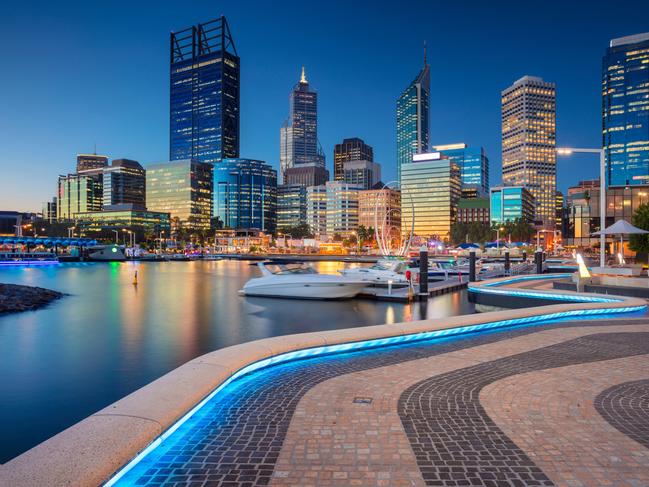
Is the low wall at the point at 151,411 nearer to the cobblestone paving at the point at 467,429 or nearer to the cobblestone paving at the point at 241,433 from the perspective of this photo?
the cobblestone paving at the point at 241,433

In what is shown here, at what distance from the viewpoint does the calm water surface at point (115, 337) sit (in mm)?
10648

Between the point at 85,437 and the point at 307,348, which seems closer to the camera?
the point at 85,437

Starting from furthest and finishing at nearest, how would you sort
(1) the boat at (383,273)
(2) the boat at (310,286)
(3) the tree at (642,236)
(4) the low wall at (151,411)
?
(3) the tree at (642,236) < (1) the boat at (383,273) < (2) the boat at (310,286) < (4) the low wall at (151,411)

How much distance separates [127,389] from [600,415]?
11.1 metres

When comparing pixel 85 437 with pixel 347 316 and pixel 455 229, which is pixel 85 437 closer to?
pixel 347 316

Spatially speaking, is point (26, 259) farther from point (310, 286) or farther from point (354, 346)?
point (354, 346)

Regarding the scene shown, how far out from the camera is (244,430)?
20.8 feet

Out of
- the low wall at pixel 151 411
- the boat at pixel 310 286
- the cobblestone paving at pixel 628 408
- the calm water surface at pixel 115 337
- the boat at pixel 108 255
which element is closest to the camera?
the low wall at pixel 151 411

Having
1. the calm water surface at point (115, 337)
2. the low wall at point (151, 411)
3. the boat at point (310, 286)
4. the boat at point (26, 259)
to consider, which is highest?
the low wall at point (151, 411)

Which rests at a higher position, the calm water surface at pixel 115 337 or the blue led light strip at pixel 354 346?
the blue led light strip at pixel 354 346

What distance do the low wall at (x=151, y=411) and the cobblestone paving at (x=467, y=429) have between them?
130 inches

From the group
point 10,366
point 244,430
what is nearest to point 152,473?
point 244,430

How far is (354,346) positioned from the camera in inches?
457

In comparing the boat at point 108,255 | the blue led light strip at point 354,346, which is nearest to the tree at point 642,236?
the blue led light strip at point 354,346
